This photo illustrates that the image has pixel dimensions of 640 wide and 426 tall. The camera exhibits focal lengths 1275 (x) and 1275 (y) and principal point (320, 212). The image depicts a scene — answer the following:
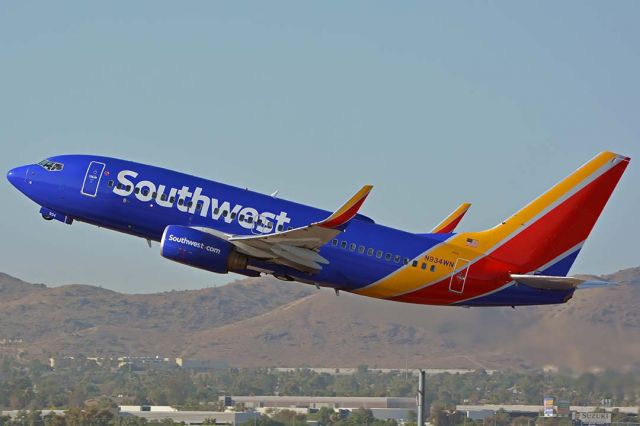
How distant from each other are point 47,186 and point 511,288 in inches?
920

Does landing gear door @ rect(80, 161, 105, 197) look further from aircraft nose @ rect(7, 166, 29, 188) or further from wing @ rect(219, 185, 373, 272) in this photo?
wing @ rect(219, 185, 373, 272)

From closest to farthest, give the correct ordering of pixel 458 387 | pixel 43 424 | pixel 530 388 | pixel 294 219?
pixel 294 219 → pixel 43 424 → pixel 530 388 → pixel 458 387

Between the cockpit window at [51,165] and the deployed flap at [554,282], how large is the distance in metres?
23.0

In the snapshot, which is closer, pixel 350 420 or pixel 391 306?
pixel 391 306

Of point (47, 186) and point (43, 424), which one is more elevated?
point (47, 186)

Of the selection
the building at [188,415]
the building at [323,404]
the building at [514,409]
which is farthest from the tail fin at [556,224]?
the building at [188,415]

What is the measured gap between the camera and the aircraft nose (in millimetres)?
64250

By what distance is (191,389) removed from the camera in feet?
362

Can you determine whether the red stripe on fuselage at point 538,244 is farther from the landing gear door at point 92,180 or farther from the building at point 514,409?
the building at point 514,409

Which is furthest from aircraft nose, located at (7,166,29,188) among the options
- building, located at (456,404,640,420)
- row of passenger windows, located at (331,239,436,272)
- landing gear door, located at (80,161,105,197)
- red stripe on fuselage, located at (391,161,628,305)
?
building, located at (456,404,640,420)

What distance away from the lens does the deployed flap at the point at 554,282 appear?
198 feet

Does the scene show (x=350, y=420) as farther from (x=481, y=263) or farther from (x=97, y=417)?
(x=481, y=263)

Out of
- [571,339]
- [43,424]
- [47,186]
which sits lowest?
[43,424]

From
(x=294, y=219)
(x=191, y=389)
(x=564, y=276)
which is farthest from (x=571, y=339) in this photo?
(x=191, y=389)
